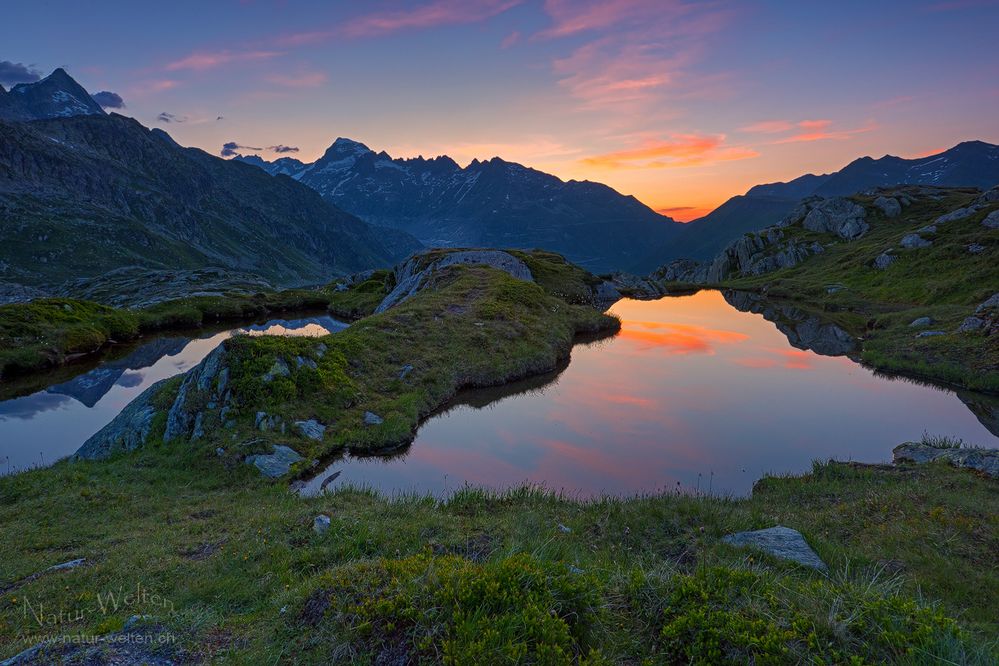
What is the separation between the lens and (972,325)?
1437 inches

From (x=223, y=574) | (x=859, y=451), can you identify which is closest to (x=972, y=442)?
(x=859, y=451)

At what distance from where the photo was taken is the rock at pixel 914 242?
7939 cm

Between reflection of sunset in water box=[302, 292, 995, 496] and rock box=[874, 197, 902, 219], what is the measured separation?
115081 mm

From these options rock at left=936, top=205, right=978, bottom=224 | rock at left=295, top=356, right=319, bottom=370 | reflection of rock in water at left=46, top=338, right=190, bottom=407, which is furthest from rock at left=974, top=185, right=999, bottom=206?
reflection of rock in water at left=46, top=338, right=190, bottom=407

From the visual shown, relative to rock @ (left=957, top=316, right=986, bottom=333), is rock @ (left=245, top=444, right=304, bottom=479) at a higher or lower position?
lower

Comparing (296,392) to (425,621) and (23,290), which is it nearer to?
(425,621)

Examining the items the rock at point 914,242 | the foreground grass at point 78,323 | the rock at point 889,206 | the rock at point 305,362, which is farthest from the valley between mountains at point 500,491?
the rock at point 889,206

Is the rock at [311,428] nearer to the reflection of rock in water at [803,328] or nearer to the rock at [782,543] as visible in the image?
the rock at [782,543]

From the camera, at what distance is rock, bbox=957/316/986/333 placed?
36.0m

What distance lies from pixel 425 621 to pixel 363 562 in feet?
8.50

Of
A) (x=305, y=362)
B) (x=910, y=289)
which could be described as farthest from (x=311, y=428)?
(x=910, y=289)

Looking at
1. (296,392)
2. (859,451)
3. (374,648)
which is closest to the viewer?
(374,648)

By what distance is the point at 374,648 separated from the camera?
6410mm

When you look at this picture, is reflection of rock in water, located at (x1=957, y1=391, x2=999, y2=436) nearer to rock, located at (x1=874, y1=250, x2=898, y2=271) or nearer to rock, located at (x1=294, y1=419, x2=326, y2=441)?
rock, located at (x1=294, y1=419, x2=326, y2=441)
